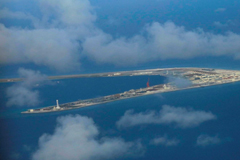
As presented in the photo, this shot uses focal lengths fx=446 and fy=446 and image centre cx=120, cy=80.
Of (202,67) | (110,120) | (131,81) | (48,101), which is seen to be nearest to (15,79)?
(48,101)

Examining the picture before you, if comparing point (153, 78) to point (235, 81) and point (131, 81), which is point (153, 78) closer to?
point (131, 81)

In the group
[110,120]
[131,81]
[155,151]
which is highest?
[131,81]

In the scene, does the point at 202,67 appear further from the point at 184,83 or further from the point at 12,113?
the point at 12,113

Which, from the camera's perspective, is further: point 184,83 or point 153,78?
point 153,78

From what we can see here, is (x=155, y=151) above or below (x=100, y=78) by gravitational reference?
below

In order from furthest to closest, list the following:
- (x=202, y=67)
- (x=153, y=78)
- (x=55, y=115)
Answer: (x=202, y=67) < (x=153, y=78) < (x=55, y=115)

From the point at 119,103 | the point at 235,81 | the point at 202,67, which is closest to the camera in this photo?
the point at 119,103

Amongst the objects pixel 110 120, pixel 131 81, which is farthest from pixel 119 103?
pixel 131 81
